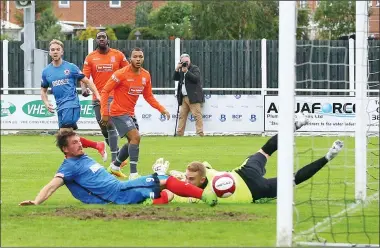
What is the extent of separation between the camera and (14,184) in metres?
15.2

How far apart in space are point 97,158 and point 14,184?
555 centimetres

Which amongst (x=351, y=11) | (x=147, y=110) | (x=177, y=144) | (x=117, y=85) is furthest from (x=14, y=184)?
(x=351, y=11)

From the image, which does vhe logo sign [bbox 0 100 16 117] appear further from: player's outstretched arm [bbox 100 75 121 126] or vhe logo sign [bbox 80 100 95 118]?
player's outstretched arm [bbox 100 75 121 126]

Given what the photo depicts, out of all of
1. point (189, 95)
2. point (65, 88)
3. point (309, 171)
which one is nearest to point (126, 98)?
point (65, 88)

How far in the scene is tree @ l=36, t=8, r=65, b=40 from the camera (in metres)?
54.7

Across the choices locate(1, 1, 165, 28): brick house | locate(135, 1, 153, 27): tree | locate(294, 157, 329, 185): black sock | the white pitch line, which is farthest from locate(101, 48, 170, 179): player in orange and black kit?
locate(1, 1, 165, 28): brick house

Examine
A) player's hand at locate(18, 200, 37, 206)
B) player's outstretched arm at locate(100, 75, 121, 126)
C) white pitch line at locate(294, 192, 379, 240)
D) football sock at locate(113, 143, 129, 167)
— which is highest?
player's outstretched arm at locate(100, 75, 121, 126)

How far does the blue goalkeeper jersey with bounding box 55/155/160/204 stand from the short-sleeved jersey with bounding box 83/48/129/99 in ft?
18.6

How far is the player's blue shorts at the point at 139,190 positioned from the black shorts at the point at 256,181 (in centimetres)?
102

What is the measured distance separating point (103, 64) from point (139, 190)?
596 cm

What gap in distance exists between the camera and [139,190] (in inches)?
490

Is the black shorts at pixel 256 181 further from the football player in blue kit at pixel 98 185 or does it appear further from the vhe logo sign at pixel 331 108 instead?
the vhe logo sign at pixel 331 108

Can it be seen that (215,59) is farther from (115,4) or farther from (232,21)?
(115,4)

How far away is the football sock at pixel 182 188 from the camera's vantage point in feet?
40.1
